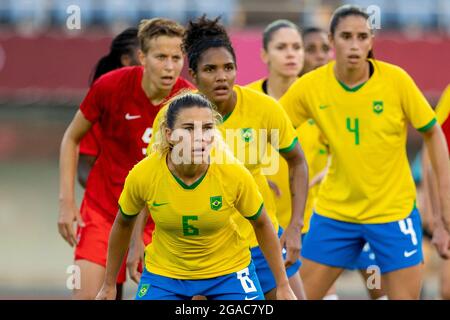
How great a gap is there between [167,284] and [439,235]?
2304mm

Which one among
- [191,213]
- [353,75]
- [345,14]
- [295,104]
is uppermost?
[345,14]

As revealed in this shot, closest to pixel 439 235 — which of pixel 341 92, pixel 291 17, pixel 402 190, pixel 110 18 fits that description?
pixel 402 190

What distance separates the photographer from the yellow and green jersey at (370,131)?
7414 mm

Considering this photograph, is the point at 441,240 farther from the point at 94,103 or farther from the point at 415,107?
the point at 94,103

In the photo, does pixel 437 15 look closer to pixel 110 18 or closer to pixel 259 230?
pixel 110 18

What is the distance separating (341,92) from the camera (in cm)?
758

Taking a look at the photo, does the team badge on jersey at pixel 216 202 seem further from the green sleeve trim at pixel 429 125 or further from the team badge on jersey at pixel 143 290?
the green sleeve trim at pixel 429 125

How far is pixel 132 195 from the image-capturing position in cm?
607

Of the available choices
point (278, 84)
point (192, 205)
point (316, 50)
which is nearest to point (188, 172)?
point (192, 205)

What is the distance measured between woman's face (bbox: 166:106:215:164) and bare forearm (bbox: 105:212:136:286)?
Result: 440 millimetres

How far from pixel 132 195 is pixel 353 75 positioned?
212cm

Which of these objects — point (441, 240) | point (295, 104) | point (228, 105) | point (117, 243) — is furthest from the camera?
point (295, 104)

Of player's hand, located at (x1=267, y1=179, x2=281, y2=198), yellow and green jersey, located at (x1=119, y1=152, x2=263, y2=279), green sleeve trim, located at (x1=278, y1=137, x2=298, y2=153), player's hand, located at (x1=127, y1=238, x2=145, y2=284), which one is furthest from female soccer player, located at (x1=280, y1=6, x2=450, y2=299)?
yellow and green jersey, located at (x1=119, y1=152, x2=263, y2=279)

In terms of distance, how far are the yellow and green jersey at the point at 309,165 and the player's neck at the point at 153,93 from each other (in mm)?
1333
